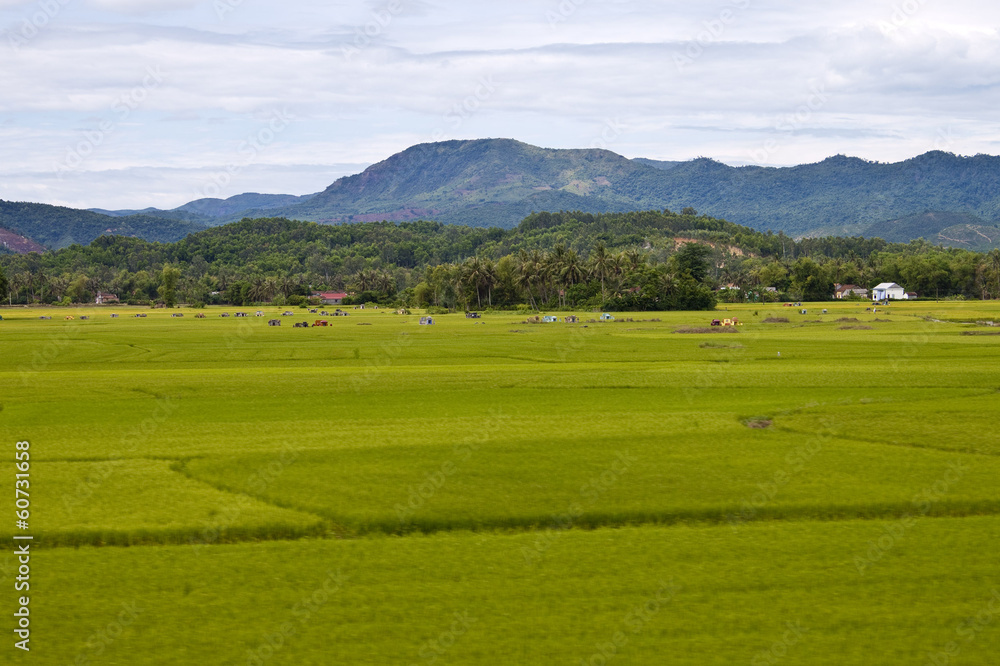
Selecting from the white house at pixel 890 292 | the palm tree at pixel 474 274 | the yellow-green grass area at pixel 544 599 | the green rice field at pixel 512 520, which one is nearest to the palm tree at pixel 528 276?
Answer: the palm tree at pixel 474 274

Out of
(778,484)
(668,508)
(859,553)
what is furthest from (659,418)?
(859,553)

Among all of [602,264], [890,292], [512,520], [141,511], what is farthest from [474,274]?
[512,520]

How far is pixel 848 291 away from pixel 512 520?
186 m

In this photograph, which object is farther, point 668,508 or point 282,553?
point 668,508

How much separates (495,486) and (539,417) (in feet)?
34.9

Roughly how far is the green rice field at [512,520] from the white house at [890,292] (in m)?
140

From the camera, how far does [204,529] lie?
18.9 metres

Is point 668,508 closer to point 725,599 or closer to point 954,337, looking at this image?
point 725,599

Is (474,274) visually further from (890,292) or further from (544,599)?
(544,599)

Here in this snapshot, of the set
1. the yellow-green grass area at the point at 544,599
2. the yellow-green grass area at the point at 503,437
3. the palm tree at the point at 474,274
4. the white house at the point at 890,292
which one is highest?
the palm tree at the point at 474,274

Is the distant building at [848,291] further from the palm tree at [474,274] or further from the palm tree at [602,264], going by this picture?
the palm tree at [474,274]

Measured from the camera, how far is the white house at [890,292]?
563 ft

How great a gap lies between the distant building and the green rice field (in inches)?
5826

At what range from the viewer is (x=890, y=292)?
173m
